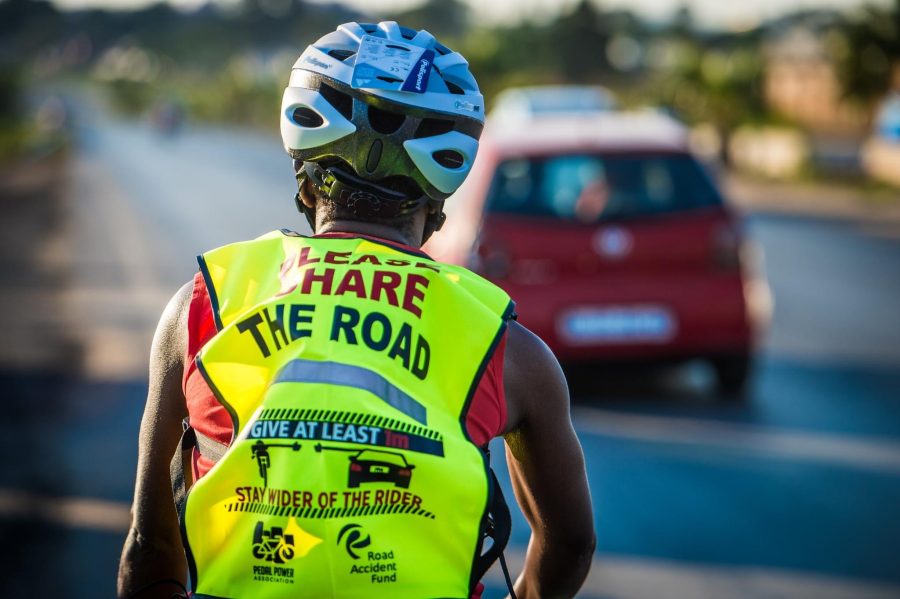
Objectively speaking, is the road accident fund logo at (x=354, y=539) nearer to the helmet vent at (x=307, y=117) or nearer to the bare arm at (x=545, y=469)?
the bare arm at (x=545, y=469)

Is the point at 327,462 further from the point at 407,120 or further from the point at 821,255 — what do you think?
the point at 821,255

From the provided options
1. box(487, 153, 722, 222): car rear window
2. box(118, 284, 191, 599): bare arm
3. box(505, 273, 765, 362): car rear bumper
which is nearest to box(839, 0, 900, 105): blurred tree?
box(487, 153, 722, 222): car rear window

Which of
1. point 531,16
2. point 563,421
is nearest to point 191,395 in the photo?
point 563,421

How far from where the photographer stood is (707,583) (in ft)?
18.1

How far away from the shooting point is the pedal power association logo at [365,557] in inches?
78.6

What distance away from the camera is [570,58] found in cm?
8138

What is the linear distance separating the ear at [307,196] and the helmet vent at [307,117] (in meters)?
0.13

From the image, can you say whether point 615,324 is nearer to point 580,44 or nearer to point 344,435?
point 344,435

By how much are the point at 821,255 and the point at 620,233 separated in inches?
373

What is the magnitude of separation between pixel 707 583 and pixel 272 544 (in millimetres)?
3835

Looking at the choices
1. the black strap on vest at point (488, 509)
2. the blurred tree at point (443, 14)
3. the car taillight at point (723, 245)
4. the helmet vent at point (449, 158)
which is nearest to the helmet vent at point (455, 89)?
the helmet vent at point (449, 158)

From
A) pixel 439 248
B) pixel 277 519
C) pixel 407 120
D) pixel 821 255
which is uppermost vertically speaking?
pixel 407 120

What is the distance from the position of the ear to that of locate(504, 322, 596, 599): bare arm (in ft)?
1.80

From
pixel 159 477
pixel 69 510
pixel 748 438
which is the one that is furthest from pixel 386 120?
pixel 748 438
